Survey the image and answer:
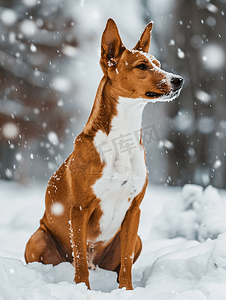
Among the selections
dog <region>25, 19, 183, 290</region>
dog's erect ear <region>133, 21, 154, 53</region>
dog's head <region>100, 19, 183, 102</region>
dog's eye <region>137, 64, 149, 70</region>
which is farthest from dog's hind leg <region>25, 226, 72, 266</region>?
dog's erect ear <region>133, 21, 154, 53</region>

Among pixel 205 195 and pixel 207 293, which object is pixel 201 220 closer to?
pixel 205 195

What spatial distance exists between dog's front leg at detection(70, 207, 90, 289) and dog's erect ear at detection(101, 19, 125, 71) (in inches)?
24.9

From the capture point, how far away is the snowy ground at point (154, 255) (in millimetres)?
1057

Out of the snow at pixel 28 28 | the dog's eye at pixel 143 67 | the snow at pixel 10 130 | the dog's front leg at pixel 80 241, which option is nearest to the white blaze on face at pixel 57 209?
the dog's front leg at pixel 80 241

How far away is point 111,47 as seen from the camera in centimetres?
129

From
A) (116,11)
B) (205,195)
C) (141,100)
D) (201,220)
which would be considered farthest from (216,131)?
(141,100)

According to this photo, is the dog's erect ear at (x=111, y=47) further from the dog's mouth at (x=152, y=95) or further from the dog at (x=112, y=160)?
the dog's mouth at (x=152, y=95)

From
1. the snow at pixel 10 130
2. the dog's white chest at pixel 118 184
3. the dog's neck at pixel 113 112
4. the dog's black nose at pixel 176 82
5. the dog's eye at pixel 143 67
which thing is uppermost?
the dog's eye at pixel 143 67

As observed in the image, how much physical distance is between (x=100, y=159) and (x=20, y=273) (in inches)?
20.9

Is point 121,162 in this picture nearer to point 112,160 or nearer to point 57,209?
point 112,160

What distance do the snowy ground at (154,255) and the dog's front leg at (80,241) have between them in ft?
0.25

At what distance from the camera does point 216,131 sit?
11.1 feet

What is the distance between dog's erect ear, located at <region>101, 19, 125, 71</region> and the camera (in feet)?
4.15

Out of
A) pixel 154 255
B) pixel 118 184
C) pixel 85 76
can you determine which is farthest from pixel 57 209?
pixel 85 76
